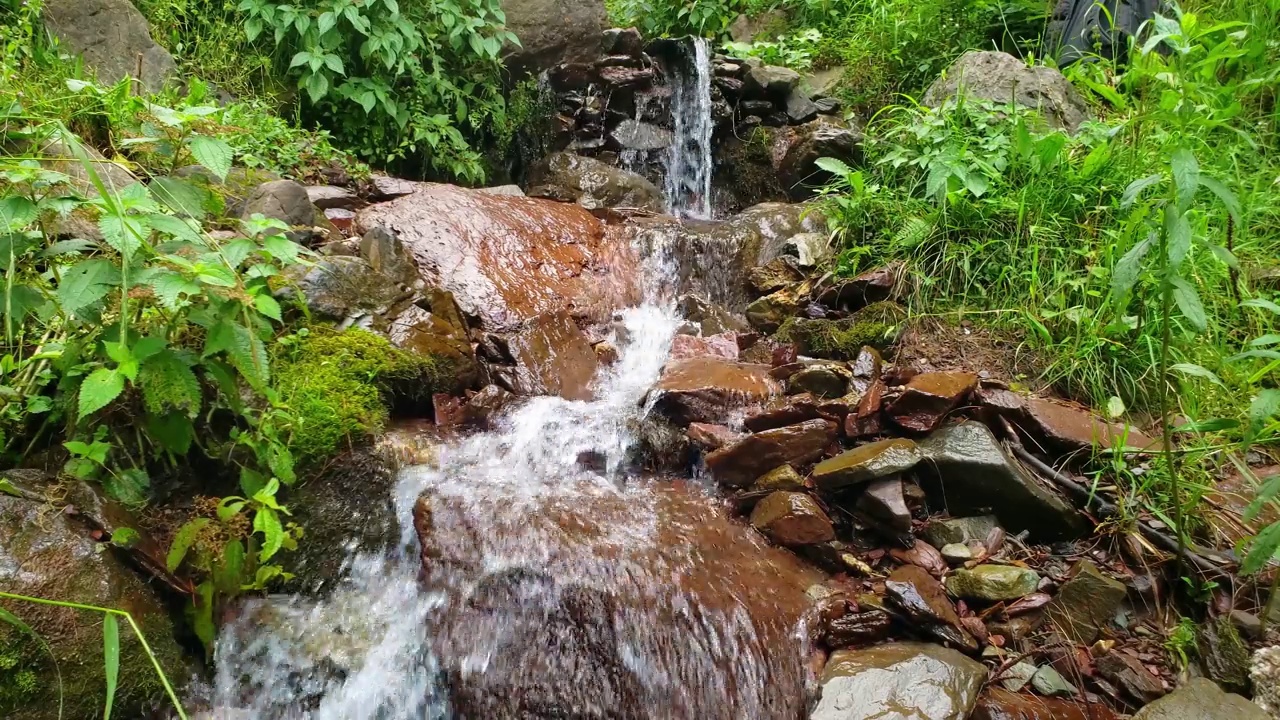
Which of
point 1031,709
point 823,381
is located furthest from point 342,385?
point 1031,709

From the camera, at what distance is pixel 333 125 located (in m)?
5.47

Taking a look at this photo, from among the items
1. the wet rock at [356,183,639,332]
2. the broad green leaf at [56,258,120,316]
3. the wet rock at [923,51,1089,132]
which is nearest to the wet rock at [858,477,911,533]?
the wet rock at [356,183,639,332]

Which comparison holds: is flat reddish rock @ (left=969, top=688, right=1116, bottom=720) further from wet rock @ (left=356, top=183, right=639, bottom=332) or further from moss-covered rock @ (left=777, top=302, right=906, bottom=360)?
wet rock @ (left=356, top=183, right=639, bottom=332)

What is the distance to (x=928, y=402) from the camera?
9.34ft

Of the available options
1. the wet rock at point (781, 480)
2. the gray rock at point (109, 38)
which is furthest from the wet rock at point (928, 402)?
the gray rock at point (109, 38)

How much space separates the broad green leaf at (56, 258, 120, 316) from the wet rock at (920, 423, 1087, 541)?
2.87 metres

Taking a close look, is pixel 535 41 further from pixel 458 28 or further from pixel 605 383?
pixel 605 383

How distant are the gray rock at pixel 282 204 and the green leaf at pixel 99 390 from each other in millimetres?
1840

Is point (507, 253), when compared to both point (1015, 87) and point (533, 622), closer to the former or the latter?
point (533, 622)

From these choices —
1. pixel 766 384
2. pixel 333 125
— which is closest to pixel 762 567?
pixel 766 384

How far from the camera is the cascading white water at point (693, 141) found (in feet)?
22.5

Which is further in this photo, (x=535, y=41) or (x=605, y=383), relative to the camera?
(x=535, y=41)

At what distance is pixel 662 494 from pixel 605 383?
1.20m

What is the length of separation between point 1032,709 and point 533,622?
1.64 meters
